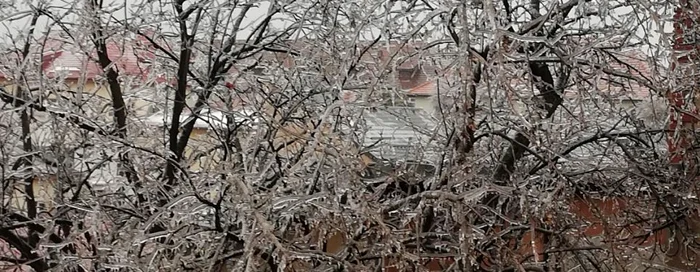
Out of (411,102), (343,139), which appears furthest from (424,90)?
(343,139)

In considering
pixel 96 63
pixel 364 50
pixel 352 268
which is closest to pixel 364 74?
pixel 364 50

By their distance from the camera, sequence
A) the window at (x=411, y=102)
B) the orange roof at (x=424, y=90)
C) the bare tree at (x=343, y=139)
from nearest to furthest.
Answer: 1. the bare tree at (x=343, y=139)
2. the orange roof at (x=424, y=90)
3. the window at (x=411, y=102)

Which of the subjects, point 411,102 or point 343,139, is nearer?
point 343,139

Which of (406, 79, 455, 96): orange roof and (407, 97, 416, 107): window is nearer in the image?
(406, 79, 455, 96): orange roof

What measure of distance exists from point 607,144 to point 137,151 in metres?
2.19

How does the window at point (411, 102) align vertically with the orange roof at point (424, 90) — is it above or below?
below

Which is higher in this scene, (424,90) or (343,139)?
(424,90)

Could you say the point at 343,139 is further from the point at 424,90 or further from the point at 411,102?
the point at 424,90

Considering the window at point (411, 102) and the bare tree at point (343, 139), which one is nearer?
the bare tree at point (343, 139)

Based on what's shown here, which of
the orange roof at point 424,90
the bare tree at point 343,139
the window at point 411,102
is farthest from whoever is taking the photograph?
the window at point 411,102

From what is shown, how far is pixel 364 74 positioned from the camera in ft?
11.3

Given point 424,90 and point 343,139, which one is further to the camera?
point 424,90

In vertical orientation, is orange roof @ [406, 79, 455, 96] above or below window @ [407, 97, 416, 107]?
above

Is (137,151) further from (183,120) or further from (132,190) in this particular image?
(183,120)
